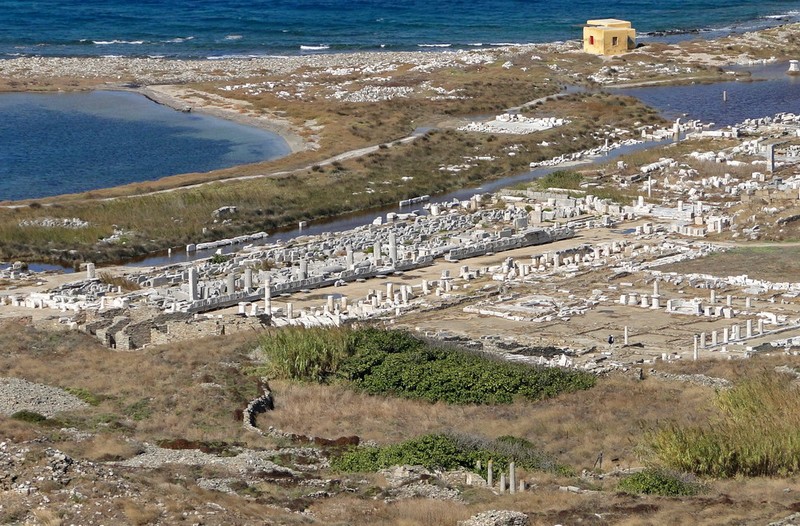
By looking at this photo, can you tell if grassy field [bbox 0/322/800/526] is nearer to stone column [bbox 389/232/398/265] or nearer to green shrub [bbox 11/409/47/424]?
green shrub [bbox 11/409/47/424]

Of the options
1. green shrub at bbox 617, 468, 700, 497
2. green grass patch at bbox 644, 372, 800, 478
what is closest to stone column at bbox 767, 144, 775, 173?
green grass patch at bbox 644, 372, 800, 478

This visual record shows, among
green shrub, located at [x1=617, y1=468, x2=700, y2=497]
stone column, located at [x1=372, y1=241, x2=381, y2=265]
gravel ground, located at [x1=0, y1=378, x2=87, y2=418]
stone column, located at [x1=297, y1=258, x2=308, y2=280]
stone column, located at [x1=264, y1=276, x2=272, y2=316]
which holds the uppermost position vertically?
green shrub, located at [x1=617, y1=468, x2=700, y2=497]

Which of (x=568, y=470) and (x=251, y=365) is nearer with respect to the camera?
(x=568, y=470)

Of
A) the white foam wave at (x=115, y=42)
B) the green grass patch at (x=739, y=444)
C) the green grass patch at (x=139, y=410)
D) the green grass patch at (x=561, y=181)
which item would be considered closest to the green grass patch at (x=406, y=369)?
the green grass patch at (x=139, y=410)

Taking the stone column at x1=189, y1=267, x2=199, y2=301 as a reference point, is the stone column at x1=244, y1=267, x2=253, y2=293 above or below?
below

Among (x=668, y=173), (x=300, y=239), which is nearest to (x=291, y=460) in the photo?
(x=300, y=239)

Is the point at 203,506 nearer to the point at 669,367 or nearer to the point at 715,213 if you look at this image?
the point at 669,367

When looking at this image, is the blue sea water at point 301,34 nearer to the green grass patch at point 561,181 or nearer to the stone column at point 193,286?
the green grass patch at point 561,181
